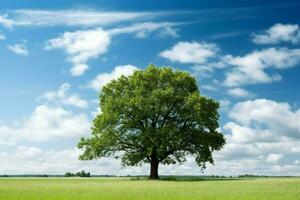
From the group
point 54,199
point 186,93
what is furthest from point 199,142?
point 54,199

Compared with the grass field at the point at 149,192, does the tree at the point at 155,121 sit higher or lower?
higher

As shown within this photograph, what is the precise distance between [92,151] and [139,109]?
875 centimetres

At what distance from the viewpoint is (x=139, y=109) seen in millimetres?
67875

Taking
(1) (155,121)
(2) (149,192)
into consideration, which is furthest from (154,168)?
(2) (149,192)

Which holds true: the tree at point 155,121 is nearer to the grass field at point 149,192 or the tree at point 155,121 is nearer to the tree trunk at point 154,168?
the tree trunk at point 154,168

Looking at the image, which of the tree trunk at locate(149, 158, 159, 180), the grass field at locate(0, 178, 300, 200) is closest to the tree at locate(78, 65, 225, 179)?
the tree trunk at locate(149, 158, 159, 180)

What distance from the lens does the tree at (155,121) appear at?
2667 inches

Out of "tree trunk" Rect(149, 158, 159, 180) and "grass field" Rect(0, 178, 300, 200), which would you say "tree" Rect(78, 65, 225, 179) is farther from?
"grass field" Rect(0, 178, 300, 200)

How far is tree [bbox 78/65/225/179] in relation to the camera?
67.8m


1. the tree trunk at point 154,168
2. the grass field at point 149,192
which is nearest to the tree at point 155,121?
the tree trunk at point 154,168

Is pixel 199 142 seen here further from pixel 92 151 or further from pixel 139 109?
pixel 92 151

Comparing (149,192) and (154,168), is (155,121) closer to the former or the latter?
(154,168)

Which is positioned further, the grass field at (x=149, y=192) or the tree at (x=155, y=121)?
the tree at (x=155, y=121)

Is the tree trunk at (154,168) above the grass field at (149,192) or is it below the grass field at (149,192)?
above
